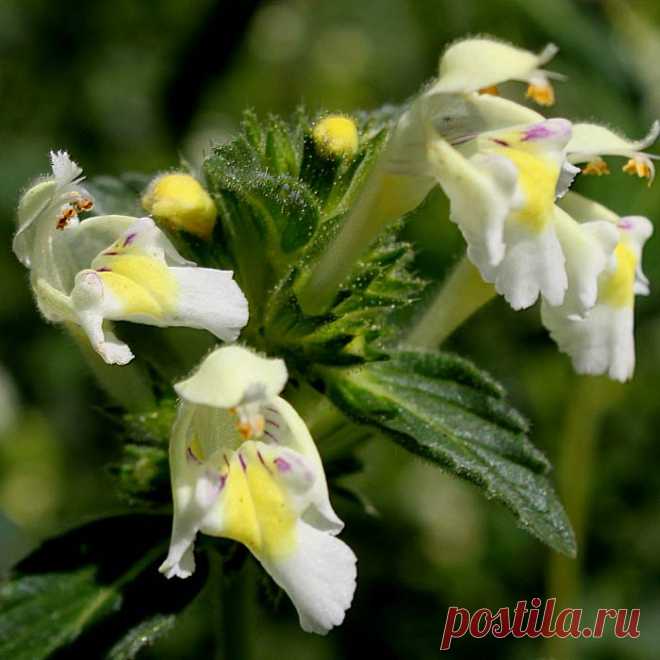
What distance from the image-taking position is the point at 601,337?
174 centimetres

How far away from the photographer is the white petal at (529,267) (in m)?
1.48

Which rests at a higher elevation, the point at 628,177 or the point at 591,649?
the point at 628,177

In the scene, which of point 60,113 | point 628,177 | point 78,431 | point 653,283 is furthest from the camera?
point 60,113

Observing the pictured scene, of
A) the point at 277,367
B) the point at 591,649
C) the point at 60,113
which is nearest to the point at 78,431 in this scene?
the point at 60,113

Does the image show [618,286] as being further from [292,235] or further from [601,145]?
[292,235]

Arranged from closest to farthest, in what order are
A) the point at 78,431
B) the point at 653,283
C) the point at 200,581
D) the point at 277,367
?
the point at 277,367 → the point at 200,581 → the point at 653,283 → the point at 78,431

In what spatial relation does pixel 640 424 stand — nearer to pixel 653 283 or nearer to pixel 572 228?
pixel 653 283

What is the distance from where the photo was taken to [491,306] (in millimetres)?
3250

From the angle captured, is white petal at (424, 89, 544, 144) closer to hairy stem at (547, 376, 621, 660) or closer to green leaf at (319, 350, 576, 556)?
green leaf at (319, 350, 576, 556)

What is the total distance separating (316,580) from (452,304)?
0.69m

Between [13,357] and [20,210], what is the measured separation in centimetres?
226

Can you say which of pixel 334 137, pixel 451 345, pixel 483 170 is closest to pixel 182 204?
pixel 334 137

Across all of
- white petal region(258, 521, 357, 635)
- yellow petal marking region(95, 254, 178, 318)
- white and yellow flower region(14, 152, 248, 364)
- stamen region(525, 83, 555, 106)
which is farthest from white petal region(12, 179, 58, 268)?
stamen region(525, 83, 555, 106)

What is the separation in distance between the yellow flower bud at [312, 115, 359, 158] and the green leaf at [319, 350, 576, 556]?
1.09ft
